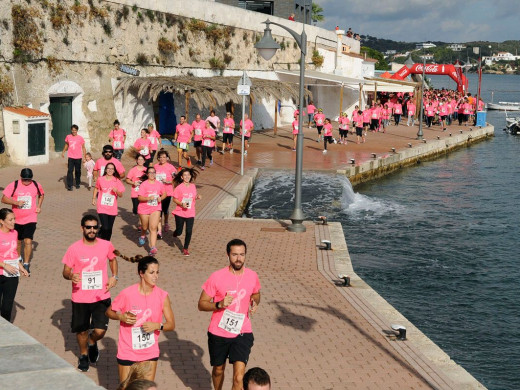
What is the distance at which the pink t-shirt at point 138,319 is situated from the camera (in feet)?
21.6

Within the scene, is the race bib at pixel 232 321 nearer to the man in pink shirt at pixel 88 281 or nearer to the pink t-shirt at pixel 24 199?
the man in pink shirt at pixel 88 281

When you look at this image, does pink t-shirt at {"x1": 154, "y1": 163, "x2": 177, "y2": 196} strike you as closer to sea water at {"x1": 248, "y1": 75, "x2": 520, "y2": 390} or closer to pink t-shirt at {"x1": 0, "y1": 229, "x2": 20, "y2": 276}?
sea water at {"x1": 248, "y1": 75, "x2": 520, "y2": 390}

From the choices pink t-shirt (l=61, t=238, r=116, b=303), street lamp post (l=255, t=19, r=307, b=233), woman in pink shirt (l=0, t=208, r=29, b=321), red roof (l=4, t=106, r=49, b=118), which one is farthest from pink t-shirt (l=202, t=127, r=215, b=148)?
pink t-shirt (l=61, t=238, r=116, b=303)

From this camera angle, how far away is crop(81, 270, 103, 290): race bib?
7840 mm

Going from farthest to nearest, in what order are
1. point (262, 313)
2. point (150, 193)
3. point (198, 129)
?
point (198, 129) < point (150, 193) < point (262, 313)

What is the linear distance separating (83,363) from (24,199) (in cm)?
413

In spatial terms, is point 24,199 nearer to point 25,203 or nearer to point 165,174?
point 25,203

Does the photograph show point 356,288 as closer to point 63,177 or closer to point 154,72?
point 63,177

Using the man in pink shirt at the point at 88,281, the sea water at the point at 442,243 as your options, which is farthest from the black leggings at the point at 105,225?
the sea water at the point at 442,243

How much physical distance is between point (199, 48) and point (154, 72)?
153 inches

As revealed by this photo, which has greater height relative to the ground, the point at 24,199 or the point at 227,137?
the point at 227,137

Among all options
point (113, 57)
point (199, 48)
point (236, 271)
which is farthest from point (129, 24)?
point (236, 271)

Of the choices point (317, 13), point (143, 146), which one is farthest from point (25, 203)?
point (317, 13)

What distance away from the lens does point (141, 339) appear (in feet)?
21.7
